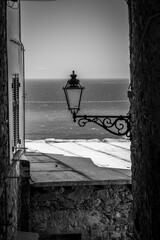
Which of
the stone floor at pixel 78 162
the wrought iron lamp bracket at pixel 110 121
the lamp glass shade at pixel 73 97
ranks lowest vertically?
the stone floor at pixel 78 162

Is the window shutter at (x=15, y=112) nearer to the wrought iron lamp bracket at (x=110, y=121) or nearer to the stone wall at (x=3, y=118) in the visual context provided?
the wrought iron lamp bracket at (x=110, y=121)

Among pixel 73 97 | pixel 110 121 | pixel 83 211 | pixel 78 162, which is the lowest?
pixel 83 211

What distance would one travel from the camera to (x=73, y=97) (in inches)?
317

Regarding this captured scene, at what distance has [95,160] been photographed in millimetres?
12195

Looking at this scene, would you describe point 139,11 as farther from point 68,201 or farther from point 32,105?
point 32,105

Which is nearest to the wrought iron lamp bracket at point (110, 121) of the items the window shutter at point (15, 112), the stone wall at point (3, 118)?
the window shutter at point (15, 112)

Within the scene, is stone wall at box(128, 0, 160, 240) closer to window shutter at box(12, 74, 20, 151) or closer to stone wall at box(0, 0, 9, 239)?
stone wall at box(0, 0, 9, 239)

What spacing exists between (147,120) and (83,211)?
5938 millimetres

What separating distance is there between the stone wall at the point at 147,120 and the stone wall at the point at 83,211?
170 inches

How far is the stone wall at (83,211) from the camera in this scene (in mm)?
9945

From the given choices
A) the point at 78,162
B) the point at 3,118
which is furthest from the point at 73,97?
the point at 78,162

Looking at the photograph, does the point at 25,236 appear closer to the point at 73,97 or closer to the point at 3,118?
the point at 73,97

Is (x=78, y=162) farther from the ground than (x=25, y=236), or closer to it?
farther from the ground

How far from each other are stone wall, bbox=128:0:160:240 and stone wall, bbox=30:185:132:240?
4323mm
